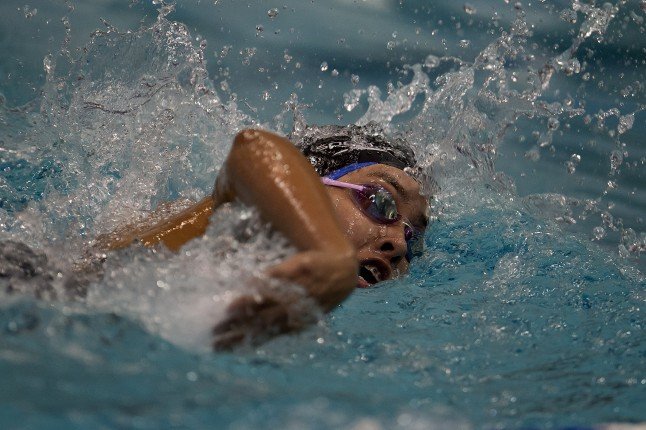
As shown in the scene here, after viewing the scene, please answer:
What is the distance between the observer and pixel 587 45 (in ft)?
17.2

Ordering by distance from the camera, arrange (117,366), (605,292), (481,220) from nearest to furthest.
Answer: (117,366), (605,292), (481,220)

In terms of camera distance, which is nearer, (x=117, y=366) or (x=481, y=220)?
(x=117, y=366)

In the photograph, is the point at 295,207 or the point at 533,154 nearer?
the point at 295,207

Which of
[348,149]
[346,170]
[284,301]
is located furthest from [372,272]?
[284,301]

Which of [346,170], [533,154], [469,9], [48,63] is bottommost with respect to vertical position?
[346,170]

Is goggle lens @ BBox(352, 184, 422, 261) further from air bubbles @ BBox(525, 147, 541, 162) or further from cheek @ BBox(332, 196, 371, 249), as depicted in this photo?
air bubbles @ BBox(525, 147, 541, 162)

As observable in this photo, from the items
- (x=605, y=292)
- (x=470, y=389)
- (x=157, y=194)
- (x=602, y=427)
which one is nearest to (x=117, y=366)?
(x=470, y=389)

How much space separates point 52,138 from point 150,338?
2695mm

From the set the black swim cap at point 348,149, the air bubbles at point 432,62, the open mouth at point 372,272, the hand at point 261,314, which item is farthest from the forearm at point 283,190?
the air bubbles at point 432,62

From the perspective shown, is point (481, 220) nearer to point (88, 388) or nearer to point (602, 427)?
point (602, 427)

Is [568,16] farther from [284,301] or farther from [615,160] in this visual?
[284,301]

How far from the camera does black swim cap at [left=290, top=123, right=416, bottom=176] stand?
296 centimetres

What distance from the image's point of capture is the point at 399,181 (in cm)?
274

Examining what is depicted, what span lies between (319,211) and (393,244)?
1055mm
